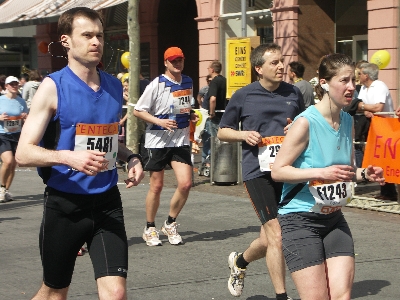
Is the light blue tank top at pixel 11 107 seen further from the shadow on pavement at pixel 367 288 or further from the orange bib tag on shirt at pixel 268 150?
the shadow on pavement at pixel 367 288

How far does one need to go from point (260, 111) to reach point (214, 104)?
856 centimetres

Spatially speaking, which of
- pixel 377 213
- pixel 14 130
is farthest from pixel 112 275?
pixel 14 130

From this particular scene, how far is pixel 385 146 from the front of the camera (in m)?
10.8

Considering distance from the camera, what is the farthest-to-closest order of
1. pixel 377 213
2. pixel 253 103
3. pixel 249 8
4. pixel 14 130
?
pixel 249 8
pixel 14 130
pixel 377 213
pixel 253 103

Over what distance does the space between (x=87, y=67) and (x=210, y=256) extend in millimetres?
3888

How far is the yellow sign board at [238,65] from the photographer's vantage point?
15018 mm

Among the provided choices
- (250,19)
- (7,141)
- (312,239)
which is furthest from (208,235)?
(250,19)

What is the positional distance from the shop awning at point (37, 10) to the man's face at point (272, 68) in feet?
48.5

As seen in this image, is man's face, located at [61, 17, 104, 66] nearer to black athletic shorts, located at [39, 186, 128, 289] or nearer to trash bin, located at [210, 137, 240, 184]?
black athletic shorts, located at [39, 186, 128, 289]

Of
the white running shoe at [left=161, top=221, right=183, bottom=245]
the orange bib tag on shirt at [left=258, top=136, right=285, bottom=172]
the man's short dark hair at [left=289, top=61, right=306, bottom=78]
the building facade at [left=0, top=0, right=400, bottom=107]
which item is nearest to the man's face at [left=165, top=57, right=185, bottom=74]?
the white running shoe at [left=161, top=221, right=183, bottom=245]

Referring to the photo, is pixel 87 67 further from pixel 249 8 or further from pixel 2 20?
pixel 2 20

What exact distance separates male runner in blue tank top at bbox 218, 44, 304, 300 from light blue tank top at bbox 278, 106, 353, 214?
1416 millimetres

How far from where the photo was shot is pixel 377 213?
10.8 m

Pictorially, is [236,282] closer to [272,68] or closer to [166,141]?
[272,68]
